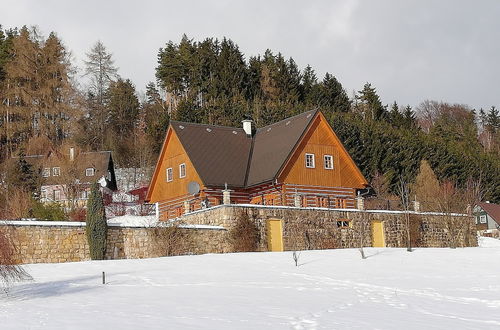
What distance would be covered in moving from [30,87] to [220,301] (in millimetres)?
47906

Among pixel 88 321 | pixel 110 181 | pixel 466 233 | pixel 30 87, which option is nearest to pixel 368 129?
pixel 466 233

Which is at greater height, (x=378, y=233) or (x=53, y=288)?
(x=378, y=233)

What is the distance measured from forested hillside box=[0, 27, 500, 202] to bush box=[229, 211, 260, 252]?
2367 cm

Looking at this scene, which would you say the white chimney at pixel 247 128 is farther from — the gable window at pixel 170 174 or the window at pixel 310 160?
the window at pixel 310 160

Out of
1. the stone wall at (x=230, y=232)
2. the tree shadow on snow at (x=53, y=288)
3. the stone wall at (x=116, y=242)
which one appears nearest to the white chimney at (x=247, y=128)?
the stone wall at (x=230, y=232)

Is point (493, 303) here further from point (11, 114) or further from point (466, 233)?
point (11, 114)

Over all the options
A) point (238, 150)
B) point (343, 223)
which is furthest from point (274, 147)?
point (343, 223)

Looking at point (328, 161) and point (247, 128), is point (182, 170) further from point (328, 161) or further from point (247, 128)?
point (328, 161)

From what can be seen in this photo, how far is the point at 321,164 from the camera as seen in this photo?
39.4 metres

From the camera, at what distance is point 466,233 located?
128 ft

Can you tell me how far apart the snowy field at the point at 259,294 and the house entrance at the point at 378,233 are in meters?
8.02

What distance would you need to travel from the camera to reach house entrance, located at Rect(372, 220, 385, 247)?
35106 millimetres

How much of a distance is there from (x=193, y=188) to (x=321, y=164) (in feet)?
24.8

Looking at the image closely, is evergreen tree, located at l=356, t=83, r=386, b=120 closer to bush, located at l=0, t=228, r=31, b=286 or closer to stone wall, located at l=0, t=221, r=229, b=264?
stone wall, located at l=0, t=221, r=229, b=264
